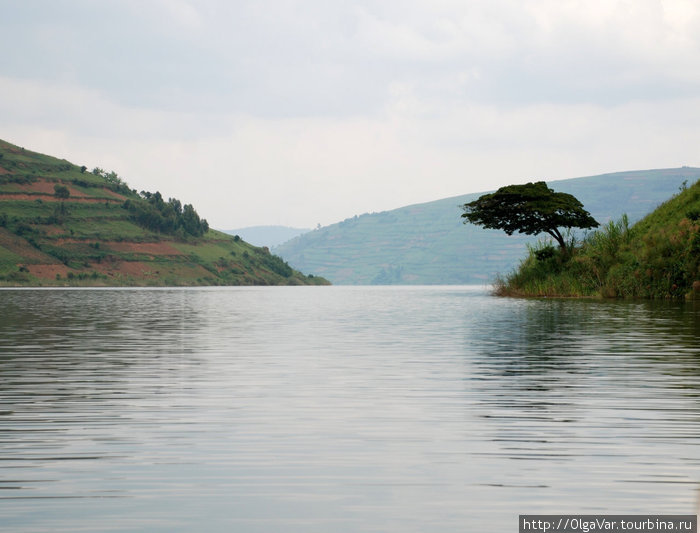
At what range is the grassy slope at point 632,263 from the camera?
5762 cm

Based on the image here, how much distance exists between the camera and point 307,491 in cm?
862

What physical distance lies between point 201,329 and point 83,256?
17189cm

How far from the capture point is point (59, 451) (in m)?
10.5

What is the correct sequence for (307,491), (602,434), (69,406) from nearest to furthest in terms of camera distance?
1. (307,491)
2. (602,434)
3. (69,406)

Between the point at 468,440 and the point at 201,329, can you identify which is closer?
the point at 468,440

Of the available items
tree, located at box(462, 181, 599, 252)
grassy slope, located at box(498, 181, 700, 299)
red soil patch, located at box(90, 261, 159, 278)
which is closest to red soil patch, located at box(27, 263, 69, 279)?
red soil patch, located at box(90, 261, 159, 278)

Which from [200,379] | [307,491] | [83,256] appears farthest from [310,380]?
[83,256]

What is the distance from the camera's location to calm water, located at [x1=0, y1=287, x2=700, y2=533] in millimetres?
8023

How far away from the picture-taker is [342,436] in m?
11.5

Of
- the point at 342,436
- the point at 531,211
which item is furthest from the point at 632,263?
the point at 342,436

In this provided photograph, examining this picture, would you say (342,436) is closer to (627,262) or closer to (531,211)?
(627,262)

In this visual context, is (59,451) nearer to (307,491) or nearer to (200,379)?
(307,491)

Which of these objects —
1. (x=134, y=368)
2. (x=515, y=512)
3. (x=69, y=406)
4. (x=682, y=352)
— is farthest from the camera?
(x=682, y=352)

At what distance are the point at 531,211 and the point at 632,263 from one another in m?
16.1
